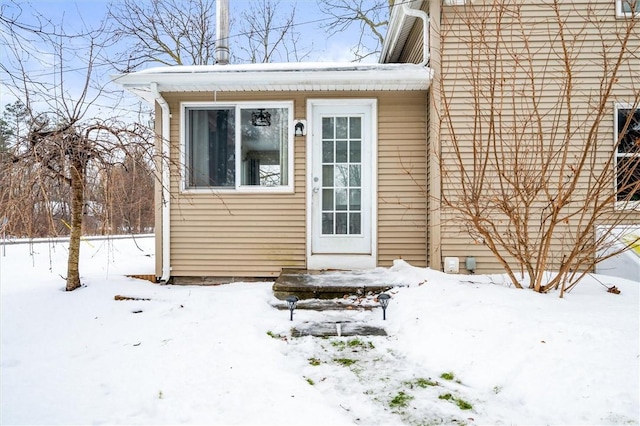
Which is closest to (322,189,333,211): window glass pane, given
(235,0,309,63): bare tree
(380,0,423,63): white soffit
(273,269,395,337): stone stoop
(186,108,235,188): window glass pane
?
(273,269,395,337): stone stoop

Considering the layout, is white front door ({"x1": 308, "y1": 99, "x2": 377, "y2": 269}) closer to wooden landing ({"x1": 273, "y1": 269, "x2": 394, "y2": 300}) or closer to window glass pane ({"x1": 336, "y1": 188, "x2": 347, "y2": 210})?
window glass pane ({"x1": 336, "y1": 188, "x2": 347, "y2": 210})

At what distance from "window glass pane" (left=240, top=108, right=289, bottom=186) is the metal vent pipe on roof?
211cm

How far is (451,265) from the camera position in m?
4.34

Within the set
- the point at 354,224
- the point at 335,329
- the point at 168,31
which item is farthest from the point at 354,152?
the point at 168,31

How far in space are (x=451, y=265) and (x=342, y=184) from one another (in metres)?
1.71

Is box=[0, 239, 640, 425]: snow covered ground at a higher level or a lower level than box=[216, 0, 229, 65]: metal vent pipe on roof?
lower

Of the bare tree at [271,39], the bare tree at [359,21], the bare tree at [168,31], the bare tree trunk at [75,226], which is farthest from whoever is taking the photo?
the bare tree at [271,39]

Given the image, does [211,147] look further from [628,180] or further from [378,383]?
[628,180]

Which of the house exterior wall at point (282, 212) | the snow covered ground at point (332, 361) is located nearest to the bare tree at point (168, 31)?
the house exterior wall at point (282, 212)

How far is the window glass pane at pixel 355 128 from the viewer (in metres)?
4.76

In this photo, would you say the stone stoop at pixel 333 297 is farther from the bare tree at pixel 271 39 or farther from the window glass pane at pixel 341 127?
the bare tree at pixel 271 39

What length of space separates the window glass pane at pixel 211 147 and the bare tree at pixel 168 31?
7633mm

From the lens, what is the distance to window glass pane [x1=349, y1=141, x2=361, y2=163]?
477 centimetres

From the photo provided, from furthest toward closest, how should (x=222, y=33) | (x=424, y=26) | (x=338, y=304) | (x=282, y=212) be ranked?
1. (x=222, y=33)
2. (x=282, y=212)
3. (x=424, y=26)
4. (x=338, y=304)
